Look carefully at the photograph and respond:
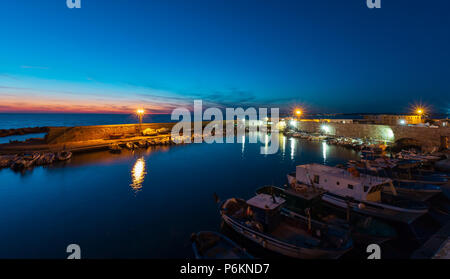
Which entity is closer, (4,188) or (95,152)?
(4,188)

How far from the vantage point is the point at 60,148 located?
113ft

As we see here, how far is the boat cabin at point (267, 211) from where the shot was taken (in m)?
10.6

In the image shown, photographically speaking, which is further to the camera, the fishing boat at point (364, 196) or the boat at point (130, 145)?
the boat at point (130, 145)

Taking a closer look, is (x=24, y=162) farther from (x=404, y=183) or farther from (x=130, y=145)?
(x=404, y=183)

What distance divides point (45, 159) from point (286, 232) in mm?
34341

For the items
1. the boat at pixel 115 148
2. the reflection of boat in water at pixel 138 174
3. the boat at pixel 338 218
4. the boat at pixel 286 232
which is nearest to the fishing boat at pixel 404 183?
the boat at pixel 338 218

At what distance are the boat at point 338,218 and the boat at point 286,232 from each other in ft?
3.62

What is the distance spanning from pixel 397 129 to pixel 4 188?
60.6m

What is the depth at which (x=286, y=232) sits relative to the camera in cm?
1066

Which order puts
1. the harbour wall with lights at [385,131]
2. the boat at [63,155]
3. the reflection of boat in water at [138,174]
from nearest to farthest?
1. the reflection of boat in water at [138,174]
2. the boat at [63,155]
3. the harbour wall with lights at [385,131]

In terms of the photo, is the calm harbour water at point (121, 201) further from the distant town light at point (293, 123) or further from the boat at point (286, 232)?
the distant town light at point (293, 123)

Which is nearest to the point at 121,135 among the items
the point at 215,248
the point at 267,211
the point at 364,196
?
the point at 215,248
